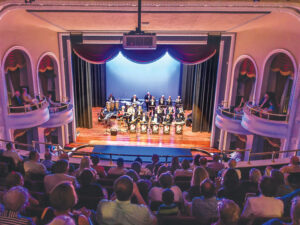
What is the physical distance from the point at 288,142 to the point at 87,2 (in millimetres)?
6281

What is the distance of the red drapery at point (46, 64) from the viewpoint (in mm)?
9826

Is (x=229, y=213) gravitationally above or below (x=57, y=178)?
above

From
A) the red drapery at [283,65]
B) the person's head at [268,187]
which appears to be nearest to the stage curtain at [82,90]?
the red drapery at [283,65]

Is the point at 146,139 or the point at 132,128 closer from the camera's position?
the point at 146,139

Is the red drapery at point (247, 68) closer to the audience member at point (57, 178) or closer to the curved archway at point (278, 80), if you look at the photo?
the curved archway at point (278, 80)

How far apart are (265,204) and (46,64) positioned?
1004cm

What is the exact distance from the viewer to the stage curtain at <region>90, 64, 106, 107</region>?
16.5 meters

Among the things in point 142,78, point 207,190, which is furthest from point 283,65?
point 142,78

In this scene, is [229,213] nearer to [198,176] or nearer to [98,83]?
[198,176]

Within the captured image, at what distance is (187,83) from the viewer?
54.4 ft

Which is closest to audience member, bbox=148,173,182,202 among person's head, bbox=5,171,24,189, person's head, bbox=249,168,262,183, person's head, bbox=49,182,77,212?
person's head, bbox=49,182,77,212

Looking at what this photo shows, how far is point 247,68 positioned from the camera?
941 centimetres

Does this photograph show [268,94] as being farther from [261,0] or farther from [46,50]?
[46,50]

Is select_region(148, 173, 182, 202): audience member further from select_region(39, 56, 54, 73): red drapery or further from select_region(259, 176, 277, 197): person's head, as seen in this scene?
select_region(39, 56, 54, 73): red drapery
